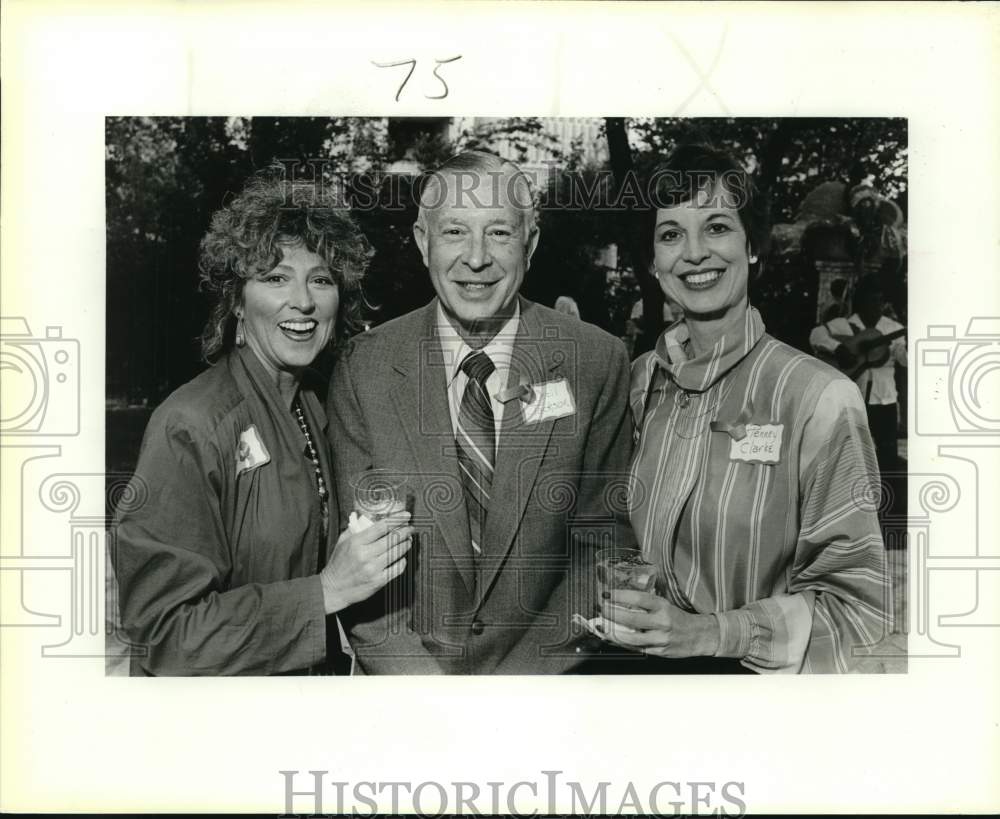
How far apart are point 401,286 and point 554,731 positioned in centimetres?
160

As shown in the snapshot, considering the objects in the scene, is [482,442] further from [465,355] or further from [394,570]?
[394,570]

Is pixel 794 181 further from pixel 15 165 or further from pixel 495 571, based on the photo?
pixel 15 165

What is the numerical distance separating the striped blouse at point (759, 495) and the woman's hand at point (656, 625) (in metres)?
0.04

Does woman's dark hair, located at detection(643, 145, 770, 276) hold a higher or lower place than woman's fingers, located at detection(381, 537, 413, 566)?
higher

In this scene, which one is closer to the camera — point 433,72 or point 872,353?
point 433,72

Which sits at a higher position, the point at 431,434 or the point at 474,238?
the point at 474,238

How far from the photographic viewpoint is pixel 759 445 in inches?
144

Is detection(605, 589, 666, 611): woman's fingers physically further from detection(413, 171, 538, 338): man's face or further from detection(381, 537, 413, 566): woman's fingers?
detection(413, 171, 538, 338): man's face

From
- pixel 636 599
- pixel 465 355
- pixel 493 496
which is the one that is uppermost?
pixel 465 355

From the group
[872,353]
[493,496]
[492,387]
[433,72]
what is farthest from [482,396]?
[872,353]

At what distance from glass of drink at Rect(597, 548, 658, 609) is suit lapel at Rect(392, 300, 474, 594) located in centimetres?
45

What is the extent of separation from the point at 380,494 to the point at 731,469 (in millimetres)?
1187

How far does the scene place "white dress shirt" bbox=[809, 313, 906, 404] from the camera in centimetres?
371

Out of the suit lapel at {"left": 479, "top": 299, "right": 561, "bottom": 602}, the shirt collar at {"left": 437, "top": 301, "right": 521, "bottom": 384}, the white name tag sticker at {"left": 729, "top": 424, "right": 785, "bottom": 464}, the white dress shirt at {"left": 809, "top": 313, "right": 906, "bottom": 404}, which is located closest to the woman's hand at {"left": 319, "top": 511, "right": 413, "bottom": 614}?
the suit lapel at {"left": 479, "top": 299, "right": 561, "bottom": 602}
